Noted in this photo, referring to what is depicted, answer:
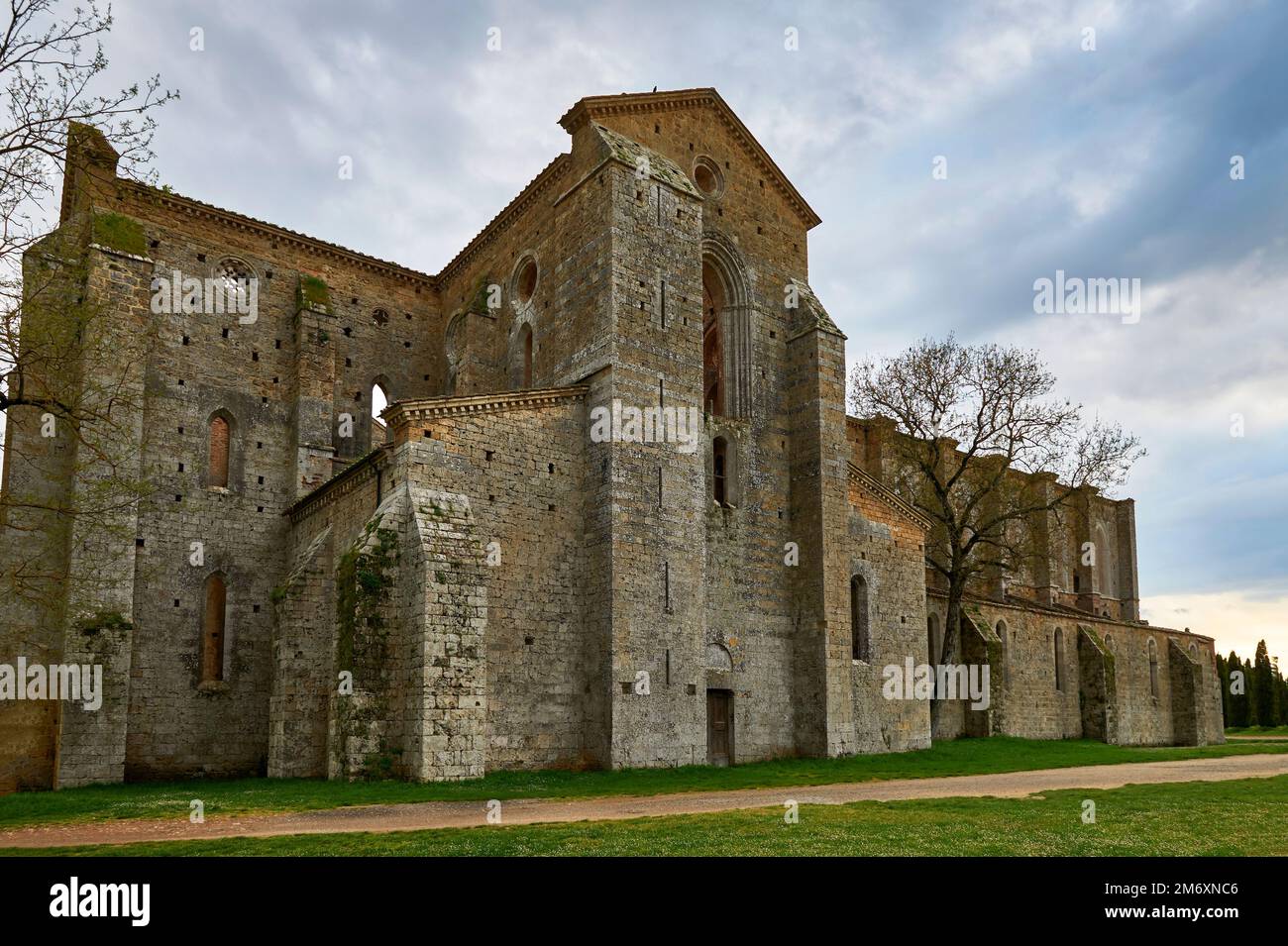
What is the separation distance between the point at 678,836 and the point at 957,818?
404 cm

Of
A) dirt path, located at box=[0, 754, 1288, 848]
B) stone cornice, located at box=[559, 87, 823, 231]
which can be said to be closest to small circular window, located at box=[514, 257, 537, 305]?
stone cornice, located at box=[559, 87, 823, 231]

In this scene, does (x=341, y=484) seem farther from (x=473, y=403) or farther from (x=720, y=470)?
(x=720, y=470)

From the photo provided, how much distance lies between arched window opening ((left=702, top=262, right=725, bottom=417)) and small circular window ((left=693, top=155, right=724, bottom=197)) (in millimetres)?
2064

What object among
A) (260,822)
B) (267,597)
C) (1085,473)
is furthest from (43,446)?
(1085,473)

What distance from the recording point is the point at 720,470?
2647 centimetres

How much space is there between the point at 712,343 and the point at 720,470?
4.85m

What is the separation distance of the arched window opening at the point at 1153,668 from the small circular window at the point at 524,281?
37.5 metres

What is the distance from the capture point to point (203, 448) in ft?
87.0

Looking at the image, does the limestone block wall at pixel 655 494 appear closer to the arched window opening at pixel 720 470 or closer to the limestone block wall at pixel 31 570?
the arched window opening at pixel 720 470

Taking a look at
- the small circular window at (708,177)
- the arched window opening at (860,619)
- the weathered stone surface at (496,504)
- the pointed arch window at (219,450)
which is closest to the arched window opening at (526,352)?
the weathered stone surface at (496,504)

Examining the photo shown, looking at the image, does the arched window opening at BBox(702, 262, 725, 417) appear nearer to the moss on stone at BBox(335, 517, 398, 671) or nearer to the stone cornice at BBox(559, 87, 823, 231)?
the stone cornice at BBox(559, 87, 823, 231)

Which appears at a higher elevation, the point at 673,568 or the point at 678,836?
the point at 673,568

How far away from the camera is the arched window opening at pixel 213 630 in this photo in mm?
25422
